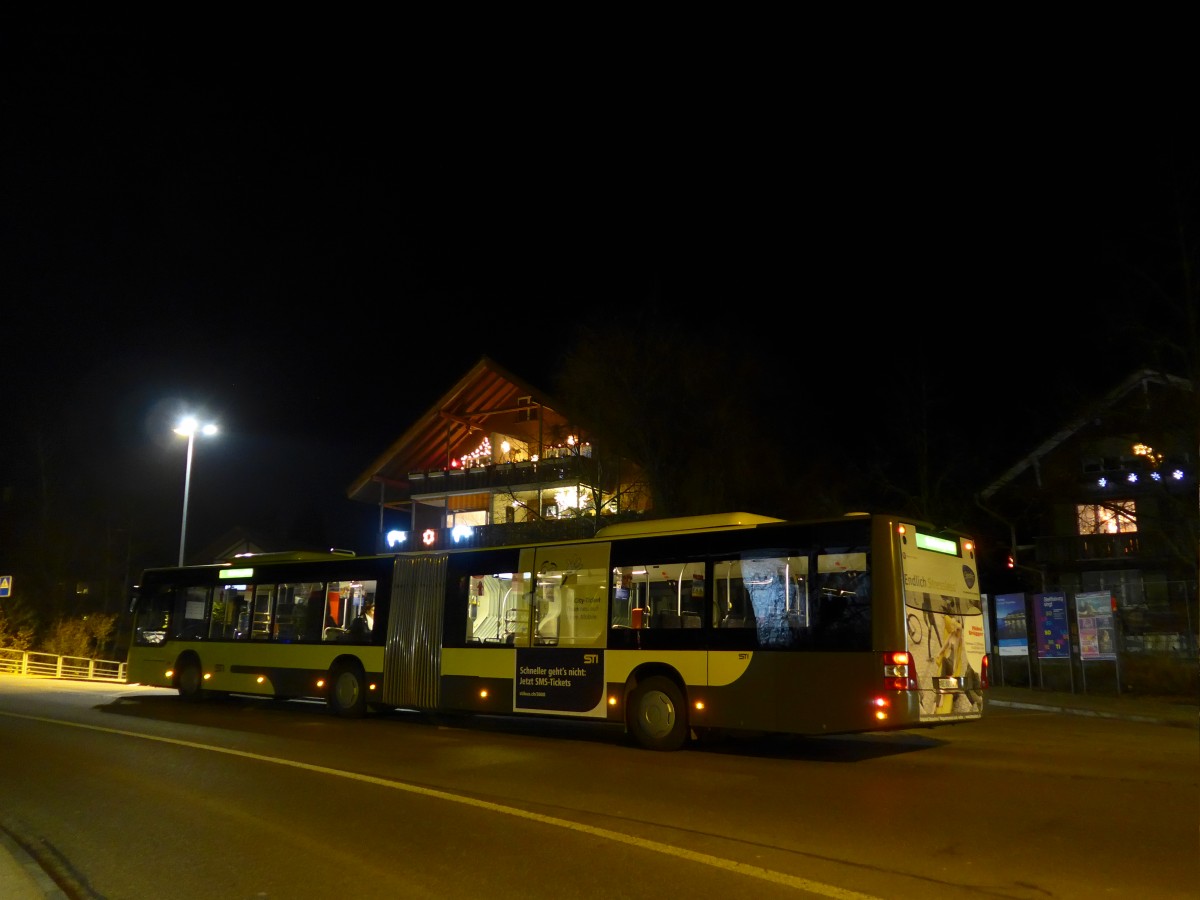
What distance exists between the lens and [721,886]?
597cm

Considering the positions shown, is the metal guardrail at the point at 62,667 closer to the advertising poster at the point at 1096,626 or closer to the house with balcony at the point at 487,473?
the house with balcony at the point at 487,473

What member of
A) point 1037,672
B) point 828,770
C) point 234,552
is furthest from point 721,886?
point 234,552

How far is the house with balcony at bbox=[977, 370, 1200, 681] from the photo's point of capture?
21.7 meters

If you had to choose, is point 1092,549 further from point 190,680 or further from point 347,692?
point 190,680

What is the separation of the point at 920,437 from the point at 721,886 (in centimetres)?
2724

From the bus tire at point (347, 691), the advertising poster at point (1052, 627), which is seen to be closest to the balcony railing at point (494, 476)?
the bus tire at point (347, 691)

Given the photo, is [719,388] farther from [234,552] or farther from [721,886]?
[234,552]

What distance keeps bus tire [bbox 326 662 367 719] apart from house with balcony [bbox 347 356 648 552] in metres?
13.1

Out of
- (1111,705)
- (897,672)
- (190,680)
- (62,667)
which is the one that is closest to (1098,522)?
(1111,705)

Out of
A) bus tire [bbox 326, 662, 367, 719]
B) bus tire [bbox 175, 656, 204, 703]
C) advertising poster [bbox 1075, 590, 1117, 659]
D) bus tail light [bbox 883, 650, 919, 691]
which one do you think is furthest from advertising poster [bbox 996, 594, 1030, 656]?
bus tire [bbox 175, 656, 204, 703]

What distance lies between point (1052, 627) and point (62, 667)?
100 ft

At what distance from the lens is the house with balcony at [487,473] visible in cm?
3241

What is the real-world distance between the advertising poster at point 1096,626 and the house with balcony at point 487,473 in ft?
42.3

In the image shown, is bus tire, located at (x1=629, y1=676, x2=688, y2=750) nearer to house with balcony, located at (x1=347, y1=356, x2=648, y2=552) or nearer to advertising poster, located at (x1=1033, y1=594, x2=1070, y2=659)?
advertising poster, located at (x1=1033, y1=594, x2=1070, y2=659)
